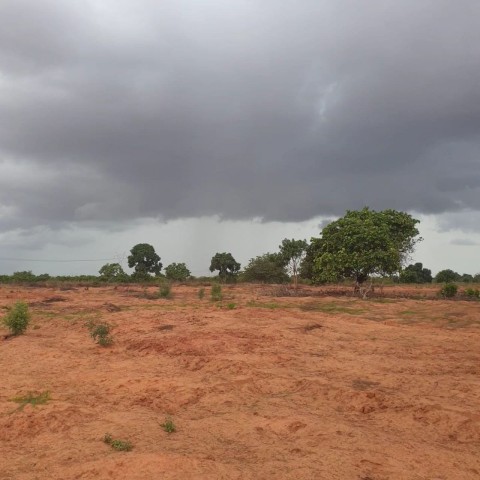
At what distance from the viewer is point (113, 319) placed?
19.0 metres

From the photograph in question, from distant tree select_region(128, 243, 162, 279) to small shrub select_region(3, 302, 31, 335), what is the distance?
45123 millimetres

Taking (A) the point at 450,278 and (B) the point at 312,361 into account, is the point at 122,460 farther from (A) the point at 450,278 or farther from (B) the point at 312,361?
(A) the point at 450,278

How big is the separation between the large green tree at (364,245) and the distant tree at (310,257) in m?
0.66

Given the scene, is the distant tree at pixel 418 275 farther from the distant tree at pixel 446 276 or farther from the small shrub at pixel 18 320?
the small shrub at pixel 18 320

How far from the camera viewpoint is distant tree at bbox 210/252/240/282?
59188 mm

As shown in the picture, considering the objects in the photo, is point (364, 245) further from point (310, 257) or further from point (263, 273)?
point (263, 273)

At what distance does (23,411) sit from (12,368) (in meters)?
3.83

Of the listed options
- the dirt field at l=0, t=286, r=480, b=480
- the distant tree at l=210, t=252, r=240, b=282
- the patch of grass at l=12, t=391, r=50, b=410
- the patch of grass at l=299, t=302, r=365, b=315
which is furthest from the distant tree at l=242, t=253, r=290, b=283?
the patch of grass at l=12, t=391, r=50, b=410

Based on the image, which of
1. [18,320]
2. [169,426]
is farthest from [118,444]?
[18,320]

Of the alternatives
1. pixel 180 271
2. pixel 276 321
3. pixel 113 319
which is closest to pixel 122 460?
pixel 276 321

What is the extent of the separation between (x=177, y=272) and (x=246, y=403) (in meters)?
51.5

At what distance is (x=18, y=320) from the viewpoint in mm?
16250

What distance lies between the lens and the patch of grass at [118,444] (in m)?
6.49

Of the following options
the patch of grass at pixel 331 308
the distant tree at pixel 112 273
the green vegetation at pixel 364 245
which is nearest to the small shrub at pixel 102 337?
the patch of grass at pixel 331 308
